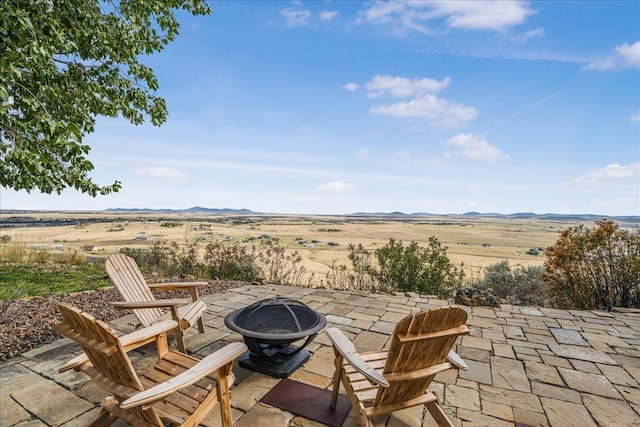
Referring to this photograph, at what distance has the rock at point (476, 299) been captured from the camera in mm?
5070

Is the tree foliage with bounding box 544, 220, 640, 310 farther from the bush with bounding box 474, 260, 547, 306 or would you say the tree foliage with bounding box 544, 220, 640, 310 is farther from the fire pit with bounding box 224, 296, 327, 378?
the fire pit with bounding box 224, 296, 327, 378

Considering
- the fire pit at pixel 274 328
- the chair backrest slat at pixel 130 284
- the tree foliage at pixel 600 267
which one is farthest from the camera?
the tree foliage at pixel 600 267

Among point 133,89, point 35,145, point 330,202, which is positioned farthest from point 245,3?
point 330,202

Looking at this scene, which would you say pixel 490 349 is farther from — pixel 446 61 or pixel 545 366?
pixel 446 61

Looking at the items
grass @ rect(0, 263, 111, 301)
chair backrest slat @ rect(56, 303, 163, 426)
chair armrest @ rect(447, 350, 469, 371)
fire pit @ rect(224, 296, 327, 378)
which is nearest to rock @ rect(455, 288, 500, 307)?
fire pit @ rect(224, 296, 327, 378)

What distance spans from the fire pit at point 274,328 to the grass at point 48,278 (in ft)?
13.3

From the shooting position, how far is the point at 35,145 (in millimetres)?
3273

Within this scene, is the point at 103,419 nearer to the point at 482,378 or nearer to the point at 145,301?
the point at 145,301

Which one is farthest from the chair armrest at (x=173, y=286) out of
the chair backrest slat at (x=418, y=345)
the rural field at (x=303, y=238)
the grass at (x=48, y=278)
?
the rural field at (x=303, y=238)

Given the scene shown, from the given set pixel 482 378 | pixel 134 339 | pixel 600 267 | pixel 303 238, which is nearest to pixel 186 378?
pixel 134 339

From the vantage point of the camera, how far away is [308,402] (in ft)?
7.32

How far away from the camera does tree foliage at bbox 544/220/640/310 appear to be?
17.3 feet

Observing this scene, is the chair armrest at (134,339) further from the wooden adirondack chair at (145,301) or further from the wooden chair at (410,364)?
the wooden chair at (410,364)

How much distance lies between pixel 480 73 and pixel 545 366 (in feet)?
28.2
